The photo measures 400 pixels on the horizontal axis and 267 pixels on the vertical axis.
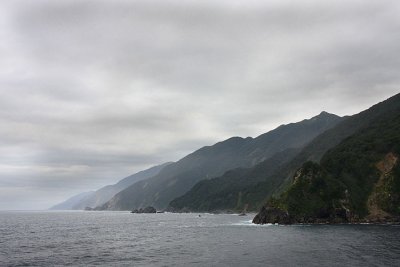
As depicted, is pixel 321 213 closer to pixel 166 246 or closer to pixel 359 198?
pixel 359 198

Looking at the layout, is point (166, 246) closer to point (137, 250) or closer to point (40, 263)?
point (137, 250)

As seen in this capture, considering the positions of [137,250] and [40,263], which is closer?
[40,263]

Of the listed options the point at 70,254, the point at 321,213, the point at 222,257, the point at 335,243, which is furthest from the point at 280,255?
the point at 321,213

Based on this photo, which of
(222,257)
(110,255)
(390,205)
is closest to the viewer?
(222,257)

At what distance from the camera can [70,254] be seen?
92.5 m

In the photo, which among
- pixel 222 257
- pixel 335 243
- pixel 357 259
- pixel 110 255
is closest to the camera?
pixel 357 259

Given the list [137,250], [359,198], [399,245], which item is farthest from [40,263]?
[359,198]

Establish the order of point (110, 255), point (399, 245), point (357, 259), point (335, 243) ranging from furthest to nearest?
point (335, 243)
point (399, 245)
point (110, 255)
point (357, 259)

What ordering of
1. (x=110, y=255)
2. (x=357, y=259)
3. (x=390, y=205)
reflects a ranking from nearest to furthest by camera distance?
(x=357, y=259), (x=110, y=255), (x=390, y=205)

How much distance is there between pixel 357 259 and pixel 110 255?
55.0 metres

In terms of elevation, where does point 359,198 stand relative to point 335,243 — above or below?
above

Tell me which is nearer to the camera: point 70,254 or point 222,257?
point 222,257

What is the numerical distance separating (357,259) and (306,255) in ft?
35.1

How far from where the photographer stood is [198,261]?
7800cm
